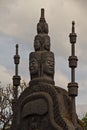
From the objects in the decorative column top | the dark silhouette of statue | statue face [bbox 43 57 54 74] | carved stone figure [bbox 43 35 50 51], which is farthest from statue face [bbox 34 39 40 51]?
statue face [bbox 43 57 54 74]

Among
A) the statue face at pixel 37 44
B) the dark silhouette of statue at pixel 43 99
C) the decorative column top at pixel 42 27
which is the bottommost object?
the dark silhouette of statue at pixel 43 99

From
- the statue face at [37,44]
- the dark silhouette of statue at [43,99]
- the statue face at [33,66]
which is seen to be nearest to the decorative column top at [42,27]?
the dark silhouette of statue at [43,99]

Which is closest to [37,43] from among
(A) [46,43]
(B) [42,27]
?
(A) [46,43]

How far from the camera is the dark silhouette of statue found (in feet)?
82.9

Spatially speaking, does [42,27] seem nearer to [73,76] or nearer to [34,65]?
[34,65]

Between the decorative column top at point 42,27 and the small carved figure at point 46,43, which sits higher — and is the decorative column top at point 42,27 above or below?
above

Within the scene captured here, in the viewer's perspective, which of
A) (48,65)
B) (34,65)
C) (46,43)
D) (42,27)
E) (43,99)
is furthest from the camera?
(42,27)

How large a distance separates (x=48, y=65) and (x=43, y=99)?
1.93 m

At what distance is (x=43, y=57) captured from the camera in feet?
88.0

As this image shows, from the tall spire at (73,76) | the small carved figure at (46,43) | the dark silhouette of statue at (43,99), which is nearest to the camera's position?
the tall spire at (73,76)

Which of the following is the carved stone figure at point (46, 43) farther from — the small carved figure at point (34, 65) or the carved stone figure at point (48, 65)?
the small carved figure at point (34, 65)

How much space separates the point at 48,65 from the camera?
87.5 ft

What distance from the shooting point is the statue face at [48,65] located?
2663 centimetres

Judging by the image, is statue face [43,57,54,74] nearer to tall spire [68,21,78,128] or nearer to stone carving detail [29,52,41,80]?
stone carving detail [29,52,41,80]
